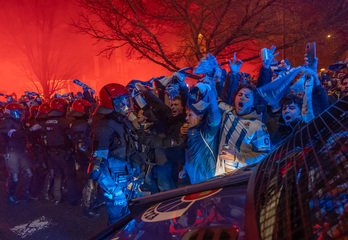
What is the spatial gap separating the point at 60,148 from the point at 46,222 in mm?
1618

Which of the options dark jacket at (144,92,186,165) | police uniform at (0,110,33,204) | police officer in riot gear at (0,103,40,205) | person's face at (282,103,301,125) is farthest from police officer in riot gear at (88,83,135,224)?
police uniform at (0,110,33,204)

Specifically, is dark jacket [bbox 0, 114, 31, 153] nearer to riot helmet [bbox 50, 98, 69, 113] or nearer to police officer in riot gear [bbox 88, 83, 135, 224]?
riot helmet [bbox 50, 98, 69, 113]

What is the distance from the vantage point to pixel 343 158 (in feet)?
3.41

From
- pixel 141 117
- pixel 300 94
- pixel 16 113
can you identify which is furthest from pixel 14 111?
pixel 300 94

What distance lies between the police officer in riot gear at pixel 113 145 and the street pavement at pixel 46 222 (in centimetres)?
80

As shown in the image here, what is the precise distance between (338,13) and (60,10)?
25212 mm

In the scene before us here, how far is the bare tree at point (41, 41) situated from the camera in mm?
23906

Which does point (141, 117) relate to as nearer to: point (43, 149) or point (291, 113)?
point (291, 113)

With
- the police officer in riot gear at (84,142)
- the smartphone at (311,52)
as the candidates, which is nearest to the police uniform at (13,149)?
the police officer in riot gear at (84,142)

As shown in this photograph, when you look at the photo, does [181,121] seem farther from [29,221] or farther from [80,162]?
[29,221]

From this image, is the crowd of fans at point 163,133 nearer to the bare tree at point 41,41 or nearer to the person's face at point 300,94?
the person's face at point 300,94

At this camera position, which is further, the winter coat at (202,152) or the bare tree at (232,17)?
the bare tree at (232,17)

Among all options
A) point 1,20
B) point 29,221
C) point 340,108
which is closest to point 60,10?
point 1,20

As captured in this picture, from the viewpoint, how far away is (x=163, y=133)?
456 centimetres
